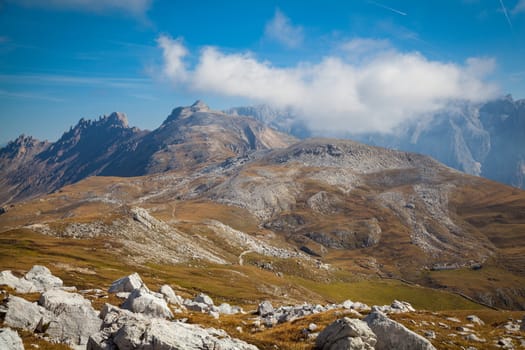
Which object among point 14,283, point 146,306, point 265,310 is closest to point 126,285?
point 14,283

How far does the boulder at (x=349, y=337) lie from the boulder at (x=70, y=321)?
63.4 ft

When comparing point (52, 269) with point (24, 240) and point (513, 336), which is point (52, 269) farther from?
point (513, 336)

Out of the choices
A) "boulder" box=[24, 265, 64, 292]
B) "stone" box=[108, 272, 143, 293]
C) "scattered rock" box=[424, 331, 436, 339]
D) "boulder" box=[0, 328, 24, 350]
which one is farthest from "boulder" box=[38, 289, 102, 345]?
"boulder" box=[24, 265, 64, 292]

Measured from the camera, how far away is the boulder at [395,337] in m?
28.5

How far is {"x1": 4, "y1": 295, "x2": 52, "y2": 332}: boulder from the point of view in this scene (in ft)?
91.5

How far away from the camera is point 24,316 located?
28.3 meters

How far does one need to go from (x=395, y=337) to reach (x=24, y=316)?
96.8ft

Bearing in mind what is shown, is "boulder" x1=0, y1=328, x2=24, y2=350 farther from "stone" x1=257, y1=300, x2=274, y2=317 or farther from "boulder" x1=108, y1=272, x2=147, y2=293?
"stone" x1=257, y1=300, x2=274, y2=317

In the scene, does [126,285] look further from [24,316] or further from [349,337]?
[349,337]

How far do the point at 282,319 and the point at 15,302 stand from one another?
35.0 metres

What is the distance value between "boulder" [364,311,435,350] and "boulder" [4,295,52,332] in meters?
27.0

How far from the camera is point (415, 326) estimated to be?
41031 millimetres

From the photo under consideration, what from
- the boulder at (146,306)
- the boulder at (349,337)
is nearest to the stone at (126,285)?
the boulder at (146,306)

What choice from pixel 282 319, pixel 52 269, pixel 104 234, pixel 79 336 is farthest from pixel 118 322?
pixel 104 234
